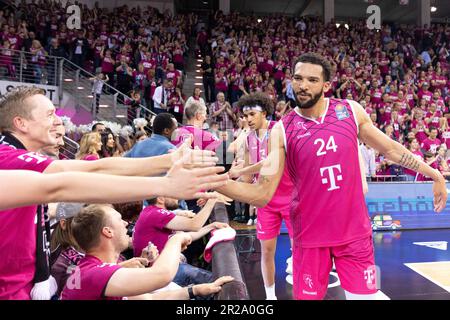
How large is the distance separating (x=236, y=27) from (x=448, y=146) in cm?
988

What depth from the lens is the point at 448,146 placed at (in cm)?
1162

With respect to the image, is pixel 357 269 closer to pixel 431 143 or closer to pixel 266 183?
pixel 266 183

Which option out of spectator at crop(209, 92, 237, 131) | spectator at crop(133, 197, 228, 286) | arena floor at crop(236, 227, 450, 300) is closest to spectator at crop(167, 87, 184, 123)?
spectator at crop(209, 92, 237, 131)

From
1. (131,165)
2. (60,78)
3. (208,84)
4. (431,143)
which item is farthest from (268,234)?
(208,84)

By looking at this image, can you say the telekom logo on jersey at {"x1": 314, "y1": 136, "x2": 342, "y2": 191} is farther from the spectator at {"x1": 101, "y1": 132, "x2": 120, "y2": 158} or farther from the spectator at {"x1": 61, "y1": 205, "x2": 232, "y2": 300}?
the spectator at {"x1": 101, "y1": 132, "x2": 120, "y2": 158}

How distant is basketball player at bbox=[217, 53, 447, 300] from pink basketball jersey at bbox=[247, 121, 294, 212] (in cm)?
91

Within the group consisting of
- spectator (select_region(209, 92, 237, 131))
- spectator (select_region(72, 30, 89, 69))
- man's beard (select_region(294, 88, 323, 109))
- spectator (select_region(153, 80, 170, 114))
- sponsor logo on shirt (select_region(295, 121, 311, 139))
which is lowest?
sponsor logo on shirt (select_region(295, 121, 311, 139))

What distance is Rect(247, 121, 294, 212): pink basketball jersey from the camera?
394 centimetres

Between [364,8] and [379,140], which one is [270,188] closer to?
[379,140]

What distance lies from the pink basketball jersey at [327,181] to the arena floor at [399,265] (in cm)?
206

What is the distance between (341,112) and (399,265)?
3857 millimetres

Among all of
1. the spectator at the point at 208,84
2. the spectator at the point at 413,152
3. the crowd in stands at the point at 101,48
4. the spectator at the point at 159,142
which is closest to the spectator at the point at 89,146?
the spectator at the point at 159,142

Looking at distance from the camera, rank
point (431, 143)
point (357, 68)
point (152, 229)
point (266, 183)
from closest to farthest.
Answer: point (266, 183), point (152, 229), point (431, 143), point (357, 68)

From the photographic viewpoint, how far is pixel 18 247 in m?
1.76
